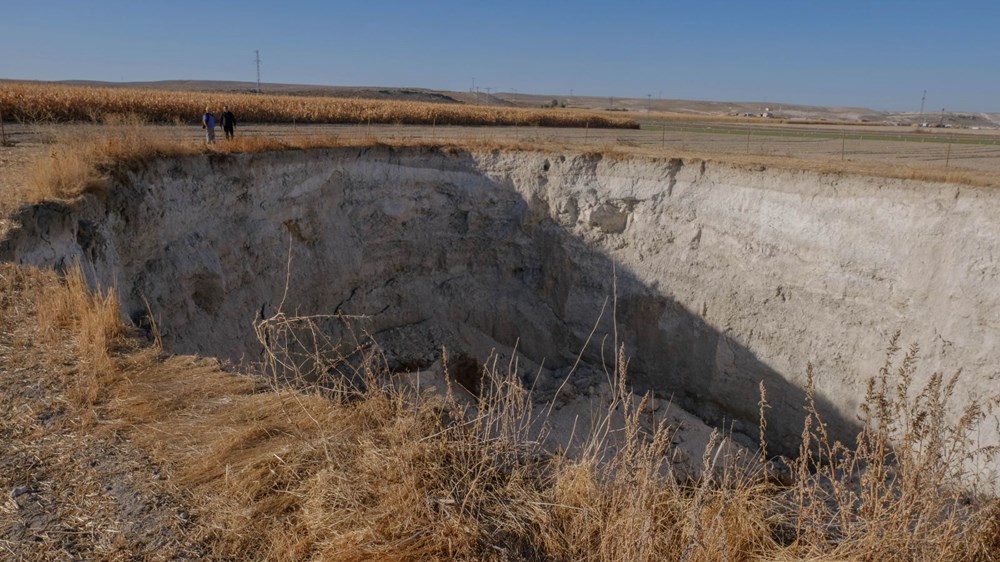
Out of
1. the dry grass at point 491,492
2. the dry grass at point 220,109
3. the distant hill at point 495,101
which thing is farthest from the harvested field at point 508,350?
the distant hill at point 495,101

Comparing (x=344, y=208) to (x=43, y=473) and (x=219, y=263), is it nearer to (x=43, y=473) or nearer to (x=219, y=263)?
(x=219, y=263)

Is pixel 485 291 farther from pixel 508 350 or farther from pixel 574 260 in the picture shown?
pixel 574 260

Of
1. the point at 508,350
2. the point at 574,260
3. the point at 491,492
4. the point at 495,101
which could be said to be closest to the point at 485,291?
the point at 508,350

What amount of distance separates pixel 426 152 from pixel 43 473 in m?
12.9

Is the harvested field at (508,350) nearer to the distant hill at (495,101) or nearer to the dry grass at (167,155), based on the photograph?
the dry grass at (167,155)

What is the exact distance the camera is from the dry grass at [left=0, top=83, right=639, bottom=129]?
Answer: 65.8ft

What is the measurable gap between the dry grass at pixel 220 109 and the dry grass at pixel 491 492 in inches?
561

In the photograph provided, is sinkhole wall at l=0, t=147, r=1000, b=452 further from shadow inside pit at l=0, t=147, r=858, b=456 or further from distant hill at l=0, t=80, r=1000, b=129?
distant hill at l=0, t=80, r=1000, b=129

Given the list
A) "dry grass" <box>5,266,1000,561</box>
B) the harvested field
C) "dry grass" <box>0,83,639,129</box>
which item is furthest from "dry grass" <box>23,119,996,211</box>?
"dry grass" <box>5,266,1000,561</box>

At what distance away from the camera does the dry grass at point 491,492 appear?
301 cm

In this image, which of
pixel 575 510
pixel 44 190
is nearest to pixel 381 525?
pixel 575 510

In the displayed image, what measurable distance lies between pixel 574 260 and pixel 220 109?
17.9 meters

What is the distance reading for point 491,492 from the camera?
3.50 m

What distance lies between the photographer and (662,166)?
14.6m
